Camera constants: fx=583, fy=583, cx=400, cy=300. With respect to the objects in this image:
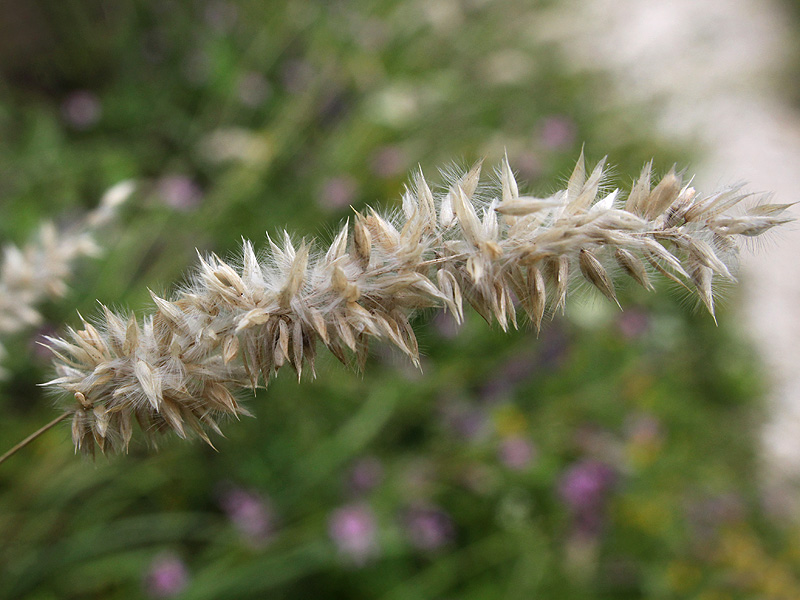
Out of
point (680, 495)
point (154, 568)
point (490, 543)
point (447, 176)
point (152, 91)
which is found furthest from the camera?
point (152, 91)

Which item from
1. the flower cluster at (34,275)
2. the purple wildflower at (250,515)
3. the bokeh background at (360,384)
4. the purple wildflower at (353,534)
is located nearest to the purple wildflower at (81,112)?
the bokeh background at (360,384)

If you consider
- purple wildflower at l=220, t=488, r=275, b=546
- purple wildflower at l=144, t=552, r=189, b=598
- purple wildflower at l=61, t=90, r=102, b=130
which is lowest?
purple wildflower at l=144, t=552, r=189, b=598

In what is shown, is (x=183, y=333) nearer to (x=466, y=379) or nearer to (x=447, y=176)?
(x=447, y=176)

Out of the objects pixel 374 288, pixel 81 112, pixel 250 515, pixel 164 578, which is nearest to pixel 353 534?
pixel 250 515

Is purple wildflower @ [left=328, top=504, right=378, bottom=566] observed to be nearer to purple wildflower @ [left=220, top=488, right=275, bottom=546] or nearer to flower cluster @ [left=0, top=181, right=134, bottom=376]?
purple wildflower @ [left=220, top=488, right=275, bottom=546]

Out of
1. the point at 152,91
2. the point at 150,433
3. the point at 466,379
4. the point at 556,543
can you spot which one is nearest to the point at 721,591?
the point at 556,543

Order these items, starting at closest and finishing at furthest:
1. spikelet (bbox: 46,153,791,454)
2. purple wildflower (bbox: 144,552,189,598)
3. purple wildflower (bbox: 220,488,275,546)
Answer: spikelet (bbox: 46,153,791,454) < purple wildflower (bbox: 144,552,189,598) < purple wildflower (bbox: 220,488,275,546)

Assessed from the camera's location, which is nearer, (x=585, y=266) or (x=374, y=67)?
(x=585, y=266)

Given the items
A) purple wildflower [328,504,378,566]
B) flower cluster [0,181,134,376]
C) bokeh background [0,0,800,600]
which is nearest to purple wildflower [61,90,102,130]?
bokeh background [0,0,800,600]
